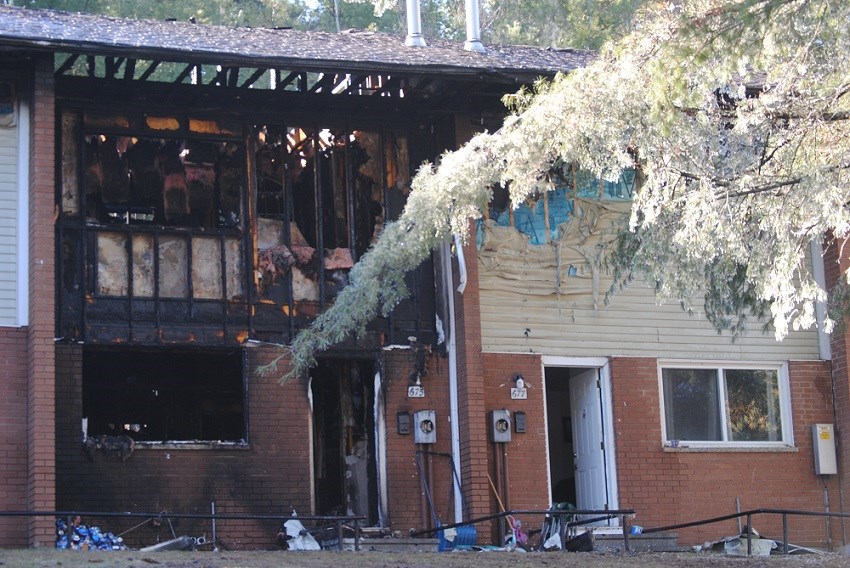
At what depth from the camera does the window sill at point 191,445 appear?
16.8 metres

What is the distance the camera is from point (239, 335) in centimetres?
1755

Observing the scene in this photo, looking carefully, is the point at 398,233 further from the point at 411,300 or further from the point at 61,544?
the point at 61,544

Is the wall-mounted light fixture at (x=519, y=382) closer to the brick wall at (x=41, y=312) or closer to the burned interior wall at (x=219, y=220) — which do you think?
the burned interior wall at (x=219, y=220)

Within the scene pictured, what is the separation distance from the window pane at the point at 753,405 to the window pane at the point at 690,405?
0.28m

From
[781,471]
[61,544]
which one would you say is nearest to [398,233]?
[61,544]

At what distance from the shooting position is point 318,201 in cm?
1844

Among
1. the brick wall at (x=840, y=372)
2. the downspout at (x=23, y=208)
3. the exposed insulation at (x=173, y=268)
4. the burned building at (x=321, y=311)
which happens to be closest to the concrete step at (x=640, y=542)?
the burned building at (x=321, y=311)

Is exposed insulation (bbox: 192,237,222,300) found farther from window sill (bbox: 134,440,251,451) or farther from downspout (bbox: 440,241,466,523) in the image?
downspout (bbox: 440,241,466,523)

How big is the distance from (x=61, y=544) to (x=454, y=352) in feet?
19.2

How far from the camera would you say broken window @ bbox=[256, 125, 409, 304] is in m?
18.0

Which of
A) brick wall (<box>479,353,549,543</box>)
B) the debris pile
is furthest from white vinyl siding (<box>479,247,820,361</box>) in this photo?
the debris pile

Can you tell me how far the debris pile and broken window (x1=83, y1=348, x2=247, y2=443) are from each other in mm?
4710

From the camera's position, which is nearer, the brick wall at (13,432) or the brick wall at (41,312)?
the brick wall at (41,312)

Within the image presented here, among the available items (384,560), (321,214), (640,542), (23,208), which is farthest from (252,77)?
(640,542)
